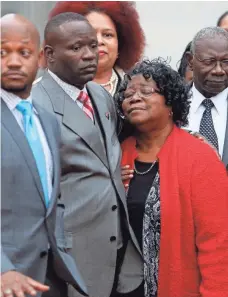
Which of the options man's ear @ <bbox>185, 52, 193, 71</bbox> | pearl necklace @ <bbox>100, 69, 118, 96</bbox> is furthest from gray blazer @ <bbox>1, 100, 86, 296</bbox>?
man's ear @ <bbox>185, 52, 193, 71</bbox>

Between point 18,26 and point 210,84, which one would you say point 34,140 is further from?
point 210,84

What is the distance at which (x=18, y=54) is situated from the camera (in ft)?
12.0

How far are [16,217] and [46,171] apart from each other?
0.24 metres

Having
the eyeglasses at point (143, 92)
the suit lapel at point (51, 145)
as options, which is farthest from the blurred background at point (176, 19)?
the suit lapel at point (51, 145)

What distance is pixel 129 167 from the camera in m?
4.71

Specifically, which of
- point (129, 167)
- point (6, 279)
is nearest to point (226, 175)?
point (129, 167)

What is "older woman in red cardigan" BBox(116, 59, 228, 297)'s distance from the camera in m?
4.59

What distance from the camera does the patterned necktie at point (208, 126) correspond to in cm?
511

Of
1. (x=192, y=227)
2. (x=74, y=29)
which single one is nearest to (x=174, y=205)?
(x=192, y=227)

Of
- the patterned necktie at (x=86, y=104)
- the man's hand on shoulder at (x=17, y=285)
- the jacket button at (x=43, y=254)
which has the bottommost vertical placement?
the man's hand on shoulder at (x=17, y=285)

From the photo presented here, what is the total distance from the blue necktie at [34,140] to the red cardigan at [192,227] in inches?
41.2

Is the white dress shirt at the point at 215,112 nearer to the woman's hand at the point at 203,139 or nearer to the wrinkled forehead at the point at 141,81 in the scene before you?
the woman's hand at the point at 203,139

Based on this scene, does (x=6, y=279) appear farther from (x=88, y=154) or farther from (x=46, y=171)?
(x=88, y=154)

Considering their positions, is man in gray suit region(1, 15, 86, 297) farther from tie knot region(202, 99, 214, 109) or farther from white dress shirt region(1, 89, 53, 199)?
tie knot region(202, 99, 214, 109)
